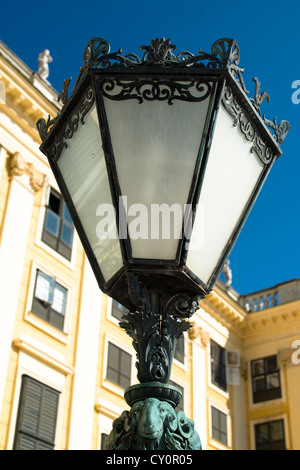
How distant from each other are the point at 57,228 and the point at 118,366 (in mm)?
3933

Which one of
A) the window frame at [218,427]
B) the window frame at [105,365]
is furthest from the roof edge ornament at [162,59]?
the window frame at [218,427]

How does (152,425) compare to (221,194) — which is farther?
(221,194)

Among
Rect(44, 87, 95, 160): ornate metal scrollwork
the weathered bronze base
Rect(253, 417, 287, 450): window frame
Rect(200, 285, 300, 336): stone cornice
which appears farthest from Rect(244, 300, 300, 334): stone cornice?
the weathered bronze base

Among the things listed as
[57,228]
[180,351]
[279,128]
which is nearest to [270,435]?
[180,351]

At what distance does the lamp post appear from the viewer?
99.3 inches

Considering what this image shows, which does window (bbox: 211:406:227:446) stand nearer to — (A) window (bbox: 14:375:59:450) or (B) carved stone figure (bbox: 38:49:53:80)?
(A) window (bbox: 14:375:59:450)

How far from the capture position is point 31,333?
1394 cm

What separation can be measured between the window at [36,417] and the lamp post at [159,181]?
10.7 m

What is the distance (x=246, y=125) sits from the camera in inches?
116

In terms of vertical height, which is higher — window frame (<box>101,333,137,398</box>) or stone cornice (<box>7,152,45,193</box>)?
stone cornice (<box>7,152,45,193</box>)

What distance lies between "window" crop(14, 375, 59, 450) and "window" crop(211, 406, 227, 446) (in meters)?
7.75

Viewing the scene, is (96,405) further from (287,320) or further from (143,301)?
(143,301)

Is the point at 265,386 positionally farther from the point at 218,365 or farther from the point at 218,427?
the point at 218,427

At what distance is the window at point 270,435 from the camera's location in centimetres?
2108
